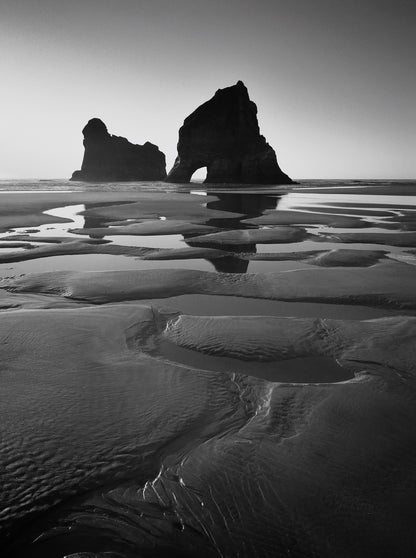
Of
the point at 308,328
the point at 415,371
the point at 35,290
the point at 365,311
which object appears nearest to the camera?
the point at 415,371

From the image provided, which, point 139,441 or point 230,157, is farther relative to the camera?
point 230,157

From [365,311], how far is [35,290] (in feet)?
13.6

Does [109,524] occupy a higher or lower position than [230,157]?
lower

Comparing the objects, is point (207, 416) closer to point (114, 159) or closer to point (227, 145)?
point (227, 145)

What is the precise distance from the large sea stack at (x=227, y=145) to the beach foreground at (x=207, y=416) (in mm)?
64737

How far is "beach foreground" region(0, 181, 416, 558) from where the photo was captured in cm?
156

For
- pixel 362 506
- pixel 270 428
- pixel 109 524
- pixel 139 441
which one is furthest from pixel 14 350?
pixel 362 506

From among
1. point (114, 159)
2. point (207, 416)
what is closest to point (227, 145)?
point (114, 159)

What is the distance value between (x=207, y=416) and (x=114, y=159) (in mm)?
129899

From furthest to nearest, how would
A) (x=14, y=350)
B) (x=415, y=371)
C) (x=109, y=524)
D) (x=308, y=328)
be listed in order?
(x=308, y=328) → (x=14, y=350) → (x=415, y=371) → (x=109, y=524)

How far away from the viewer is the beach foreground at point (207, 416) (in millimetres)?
1564

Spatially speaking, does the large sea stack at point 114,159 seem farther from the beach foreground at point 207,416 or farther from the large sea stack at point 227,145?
the beach foreground at point 207,416

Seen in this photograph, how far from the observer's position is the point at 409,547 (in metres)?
1.48

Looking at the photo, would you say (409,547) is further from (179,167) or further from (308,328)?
(179,167)
